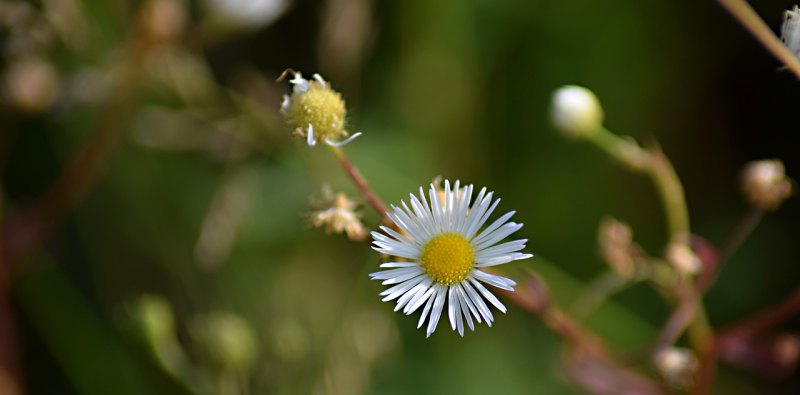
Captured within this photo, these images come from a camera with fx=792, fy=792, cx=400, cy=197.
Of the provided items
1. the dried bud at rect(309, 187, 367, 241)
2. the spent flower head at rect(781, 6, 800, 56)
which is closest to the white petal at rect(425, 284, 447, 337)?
the dried bud at rect(309, 187, 367, 241)

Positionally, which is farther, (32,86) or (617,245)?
(32,86)

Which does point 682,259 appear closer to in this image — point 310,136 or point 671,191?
point 671,191

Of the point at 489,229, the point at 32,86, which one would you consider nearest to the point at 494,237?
the point at 489,229

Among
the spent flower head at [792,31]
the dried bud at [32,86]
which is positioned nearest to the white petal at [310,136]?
the spent flower head at [792,31]

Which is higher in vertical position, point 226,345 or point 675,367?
point 675,367

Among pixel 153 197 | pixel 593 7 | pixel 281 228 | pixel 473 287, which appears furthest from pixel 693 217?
pixel 153 197

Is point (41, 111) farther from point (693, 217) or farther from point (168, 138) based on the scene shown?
point (693, 217)
